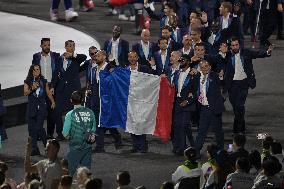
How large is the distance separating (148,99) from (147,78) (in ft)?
1.30

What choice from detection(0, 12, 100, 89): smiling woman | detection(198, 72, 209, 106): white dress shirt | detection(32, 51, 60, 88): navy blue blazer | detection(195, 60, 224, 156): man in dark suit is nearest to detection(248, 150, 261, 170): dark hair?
detection(195, 60, 224, 156): man in dark suit

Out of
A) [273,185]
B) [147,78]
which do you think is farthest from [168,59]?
[273,185]

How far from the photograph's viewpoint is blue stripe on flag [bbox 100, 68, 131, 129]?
23.9 m

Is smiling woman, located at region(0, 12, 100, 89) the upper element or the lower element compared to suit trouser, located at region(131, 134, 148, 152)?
upper

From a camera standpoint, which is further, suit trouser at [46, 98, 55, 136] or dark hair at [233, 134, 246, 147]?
suit trouser at [46, 98, 55, 136]

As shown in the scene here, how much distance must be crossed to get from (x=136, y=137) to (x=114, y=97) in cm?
89

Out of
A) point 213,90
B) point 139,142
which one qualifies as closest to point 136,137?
point 139,142

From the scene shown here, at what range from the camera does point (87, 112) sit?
20.5 metres

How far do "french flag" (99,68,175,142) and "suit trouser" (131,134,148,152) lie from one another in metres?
0.10

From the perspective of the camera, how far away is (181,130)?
23.2 m

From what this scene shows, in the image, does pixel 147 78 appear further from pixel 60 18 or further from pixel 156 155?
pixel 60 18

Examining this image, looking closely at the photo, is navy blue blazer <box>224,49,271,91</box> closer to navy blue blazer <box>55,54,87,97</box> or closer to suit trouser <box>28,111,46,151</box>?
navy blue blazer <box>55,54,87,97</box>

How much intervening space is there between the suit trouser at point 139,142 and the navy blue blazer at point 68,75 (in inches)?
74.8

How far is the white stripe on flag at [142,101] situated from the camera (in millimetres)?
24031
